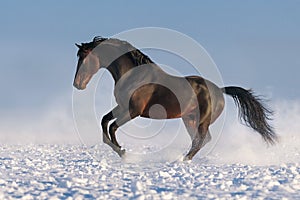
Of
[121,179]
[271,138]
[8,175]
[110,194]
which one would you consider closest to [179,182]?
[121,179]

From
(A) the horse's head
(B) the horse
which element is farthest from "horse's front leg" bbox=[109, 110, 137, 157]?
(A) the horse's head

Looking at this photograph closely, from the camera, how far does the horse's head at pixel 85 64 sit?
9.27 metres

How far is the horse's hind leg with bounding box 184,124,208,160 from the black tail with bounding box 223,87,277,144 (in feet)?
3.91

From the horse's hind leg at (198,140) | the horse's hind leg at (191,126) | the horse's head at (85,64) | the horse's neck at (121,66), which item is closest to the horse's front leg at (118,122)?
the horse's neck at (121,66)

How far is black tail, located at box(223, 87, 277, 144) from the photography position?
10344mm

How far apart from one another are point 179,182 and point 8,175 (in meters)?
2.76

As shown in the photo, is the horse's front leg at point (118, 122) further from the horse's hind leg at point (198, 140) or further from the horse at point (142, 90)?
the horse's hind leg at point (198, 140)

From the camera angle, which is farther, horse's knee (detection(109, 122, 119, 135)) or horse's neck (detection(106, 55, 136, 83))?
horse's neck (detection(106, 55, 136, 83))

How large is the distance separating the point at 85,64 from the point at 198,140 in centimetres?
289

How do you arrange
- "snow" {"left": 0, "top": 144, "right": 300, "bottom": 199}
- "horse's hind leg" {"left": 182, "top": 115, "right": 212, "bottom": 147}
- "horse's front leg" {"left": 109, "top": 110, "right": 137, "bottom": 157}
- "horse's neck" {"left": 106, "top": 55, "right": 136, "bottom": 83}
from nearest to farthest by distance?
1. "snow" {"left": 0, "top": 144, "right": 300, "bottom": 199}
2. "horse's front leg" {"left": 109, "top": 110, "right": 137, "bottom": 157}
3. "horse's neck" {"left": 106, "top": 55, "right": 136, "bottom": 83}
4. "horse's hind leg" {"left": 182, "top": 115, "right": 212, "bottom": 147}

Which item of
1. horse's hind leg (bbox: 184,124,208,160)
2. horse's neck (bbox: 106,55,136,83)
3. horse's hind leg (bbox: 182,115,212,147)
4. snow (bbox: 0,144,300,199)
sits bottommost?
snow (bbox: 0,144,300,199)

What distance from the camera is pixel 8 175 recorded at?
713 centimetres

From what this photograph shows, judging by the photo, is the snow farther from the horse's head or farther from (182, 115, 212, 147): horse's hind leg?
the horse's head

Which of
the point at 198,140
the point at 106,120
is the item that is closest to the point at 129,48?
the point at 106,120
